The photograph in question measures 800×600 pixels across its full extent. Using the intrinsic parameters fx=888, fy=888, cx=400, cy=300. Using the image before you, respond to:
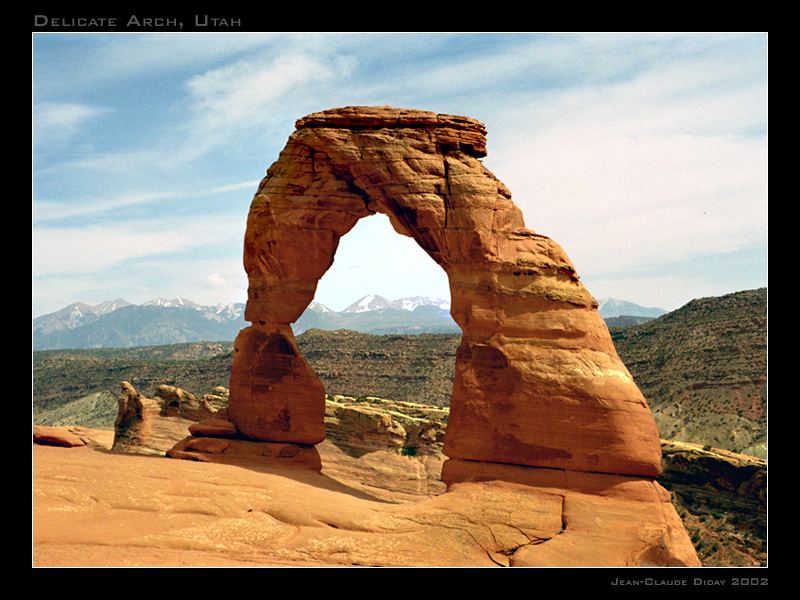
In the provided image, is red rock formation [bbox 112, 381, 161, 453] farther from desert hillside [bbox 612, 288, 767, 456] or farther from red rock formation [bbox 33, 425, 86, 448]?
desert hillside [bbox 612, 288, 767, 456]

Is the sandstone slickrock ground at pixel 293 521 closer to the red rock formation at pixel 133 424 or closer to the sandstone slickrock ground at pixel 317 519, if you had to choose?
the sandstone slickrock ground at pixel 317 519

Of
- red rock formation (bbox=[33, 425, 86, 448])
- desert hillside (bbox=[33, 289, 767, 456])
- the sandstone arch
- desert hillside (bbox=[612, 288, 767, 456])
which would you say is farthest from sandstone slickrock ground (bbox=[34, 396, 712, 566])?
desert hillside (bbox=[33, 289, 767, 456])

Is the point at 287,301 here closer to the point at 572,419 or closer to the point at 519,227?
the point at 519,227

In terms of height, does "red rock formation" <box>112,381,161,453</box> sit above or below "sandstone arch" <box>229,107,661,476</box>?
below

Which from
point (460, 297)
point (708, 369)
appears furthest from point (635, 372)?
point (460, 297)

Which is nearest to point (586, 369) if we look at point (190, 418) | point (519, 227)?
point (519, 227)

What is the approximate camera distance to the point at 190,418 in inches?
1702

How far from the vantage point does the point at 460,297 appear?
85.8 ft

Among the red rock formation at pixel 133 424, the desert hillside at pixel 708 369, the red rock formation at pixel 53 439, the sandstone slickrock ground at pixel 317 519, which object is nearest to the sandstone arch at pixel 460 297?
the sandstone slickrock ground at pixel 317 519

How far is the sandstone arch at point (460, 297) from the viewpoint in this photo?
955 inches

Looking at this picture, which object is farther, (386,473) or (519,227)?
(386,473)

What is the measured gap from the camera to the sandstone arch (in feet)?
79.6

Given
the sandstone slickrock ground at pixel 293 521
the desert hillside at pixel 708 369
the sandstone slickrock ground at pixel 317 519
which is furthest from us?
the desert hillside at pixel 708 369
